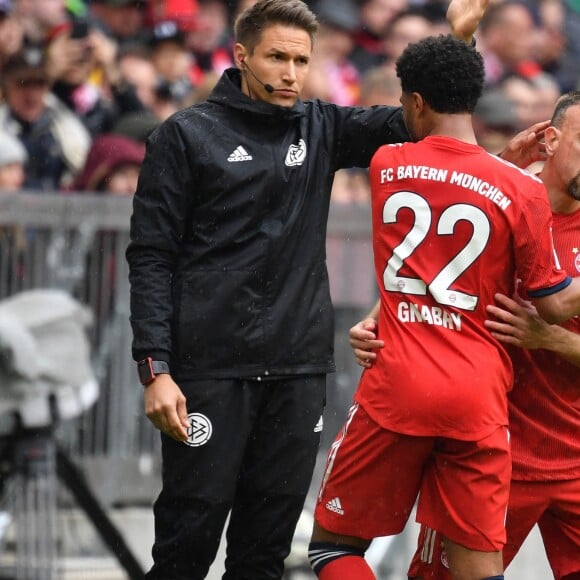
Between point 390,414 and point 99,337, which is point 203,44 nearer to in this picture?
point 99,337

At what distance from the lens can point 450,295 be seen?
5.14 meters

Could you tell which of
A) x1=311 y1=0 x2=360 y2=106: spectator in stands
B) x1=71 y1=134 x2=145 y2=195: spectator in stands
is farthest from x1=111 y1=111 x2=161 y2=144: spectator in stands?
x1=311 y1=0 x2=360 y2=106: spectator in stands

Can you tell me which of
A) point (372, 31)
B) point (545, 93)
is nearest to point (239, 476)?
point (372, 31)

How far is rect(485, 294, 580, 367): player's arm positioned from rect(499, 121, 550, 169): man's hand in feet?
2.15

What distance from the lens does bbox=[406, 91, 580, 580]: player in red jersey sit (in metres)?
5.48

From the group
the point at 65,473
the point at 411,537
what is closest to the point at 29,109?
the point at 65,473

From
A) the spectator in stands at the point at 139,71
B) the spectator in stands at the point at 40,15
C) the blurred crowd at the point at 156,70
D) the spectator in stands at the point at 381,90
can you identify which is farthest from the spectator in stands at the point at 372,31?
the spectator in stands at the point at 40,15

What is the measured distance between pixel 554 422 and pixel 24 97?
5023mm

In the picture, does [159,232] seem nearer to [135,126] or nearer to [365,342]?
[365,342]

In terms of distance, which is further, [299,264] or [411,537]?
[411,537]

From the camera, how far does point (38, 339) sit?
7.70 meters

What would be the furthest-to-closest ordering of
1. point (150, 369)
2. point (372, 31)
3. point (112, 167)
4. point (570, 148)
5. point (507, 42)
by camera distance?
point (507, 42) < point (372, 31) < point (112, 167) < point (570, 148) < point (150, 369)

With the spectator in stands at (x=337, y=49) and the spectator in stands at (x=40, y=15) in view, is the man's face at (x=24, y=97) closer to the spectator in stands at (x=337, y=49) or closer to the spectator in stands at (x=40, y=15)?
the spectator in stands at (x=40, y=15)

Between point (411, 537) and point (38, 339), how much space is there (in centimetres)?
264
